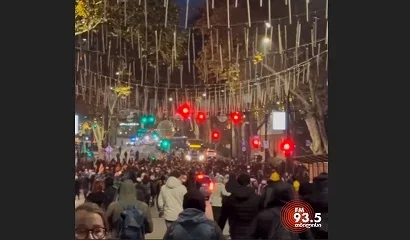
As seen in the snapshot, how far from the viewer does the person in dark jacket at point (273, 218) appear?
8086 mm

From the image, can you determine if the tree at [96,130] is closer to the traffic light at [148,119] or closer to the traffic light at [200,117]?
the traffic light at [148,119]

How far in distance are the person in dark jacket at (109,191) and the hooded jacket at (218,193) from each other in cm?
133

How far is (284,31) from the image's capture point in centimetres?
866

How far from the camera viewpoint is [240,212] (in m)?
8.32

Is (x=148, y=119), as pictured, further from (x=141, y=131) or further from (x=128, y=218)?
(x=128, y=218)

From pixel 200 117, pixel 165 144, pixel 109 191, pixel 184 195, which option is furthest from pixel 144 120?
pixel 184 195

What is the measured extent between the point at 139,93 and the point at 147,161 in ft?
3.15

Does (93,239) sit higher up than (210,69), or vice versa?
(210,69)

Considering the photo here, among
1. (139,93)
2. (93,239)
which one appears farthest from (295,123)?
(93,239)

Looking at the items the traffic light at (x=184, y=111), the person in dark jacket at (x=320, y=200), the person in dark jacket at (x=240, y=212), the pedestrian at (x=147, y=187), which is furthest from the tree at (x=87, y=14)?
the person in dark jacket at (x=320, y=200)

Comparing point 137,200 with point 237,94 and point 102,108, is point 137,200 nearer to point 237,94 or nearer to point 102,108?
point 102,108

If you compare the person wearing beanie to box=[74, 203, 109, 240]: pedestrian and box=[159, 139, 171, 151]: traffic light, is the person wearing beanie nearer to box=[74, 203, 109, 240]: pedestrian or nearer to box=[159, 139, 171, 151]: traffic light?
box=[74, 203, 109, 240]: pedestrian

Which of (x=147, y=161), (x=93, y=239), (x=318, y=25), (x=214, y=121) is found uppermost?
(x=318, y=25)

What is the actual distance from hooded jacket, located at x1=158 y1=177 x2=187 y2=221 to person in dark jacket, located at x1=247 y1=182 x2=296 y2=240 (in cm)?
→ 103
